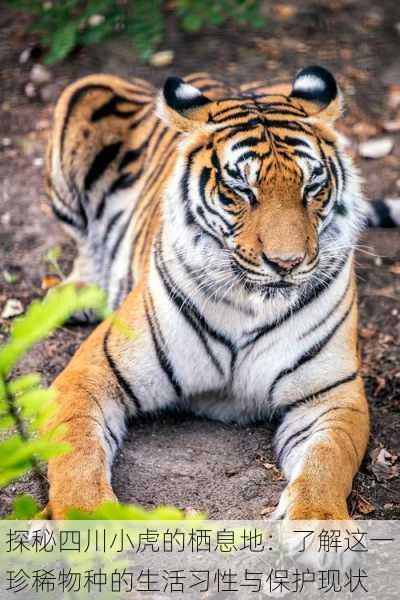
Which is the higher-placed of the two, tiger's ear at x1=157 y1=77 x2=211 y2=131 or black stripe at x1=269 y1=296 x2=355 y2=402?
tiger's ear at x1=157 y1=77 x2=211 y2=131

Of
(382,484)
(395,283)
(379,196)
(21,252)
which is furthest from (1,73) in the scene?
(382,484)

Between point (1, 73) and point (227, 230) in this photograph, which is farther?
point (1, 73)

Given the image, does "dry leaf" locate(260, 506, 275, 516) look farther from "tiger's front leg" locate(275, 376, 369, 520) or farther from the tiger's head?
the tiger's head

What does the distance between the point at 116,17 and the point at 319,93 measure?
10.3ft

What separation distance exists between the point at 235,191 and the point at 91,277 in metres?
1.97

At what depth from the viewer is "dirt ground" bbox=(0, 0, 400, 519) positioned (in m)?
3.90

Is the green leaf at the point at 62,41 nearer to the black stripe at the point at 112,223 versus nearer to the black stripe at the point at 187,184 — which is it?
the black stripe at the point at 112,223

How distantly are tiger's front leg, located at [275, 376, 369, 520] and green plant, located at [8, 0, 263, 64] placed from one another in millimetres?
3145

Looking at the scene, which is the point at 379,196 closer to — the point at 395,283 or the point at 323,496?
the point at 395,283

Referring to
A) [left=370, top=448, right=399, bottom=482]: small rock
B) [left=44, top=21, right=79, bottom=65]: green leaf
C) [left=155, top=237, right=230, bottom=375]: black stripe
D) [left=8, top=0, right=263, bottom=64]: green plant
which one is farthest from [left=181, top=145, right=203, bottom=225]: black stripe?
[left=44, top=21, right=79, bottom=65]: green leaf

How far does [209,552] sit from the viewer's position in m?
3.44

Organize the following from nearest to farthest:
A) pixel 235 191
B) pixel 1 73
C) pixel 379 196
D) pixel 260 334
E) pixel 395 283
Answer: pixel 235 191 < pixel 260 334 < pixel 395 283 < pixel 379 196 < pixel 1 73

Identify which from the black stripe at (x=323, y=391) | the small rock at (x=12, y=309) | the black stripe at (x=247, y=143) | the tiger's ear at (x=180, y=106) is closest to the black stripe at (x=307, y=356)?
the black stripe at (x=323, y=391)

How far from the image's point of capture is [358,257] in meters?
5.79
